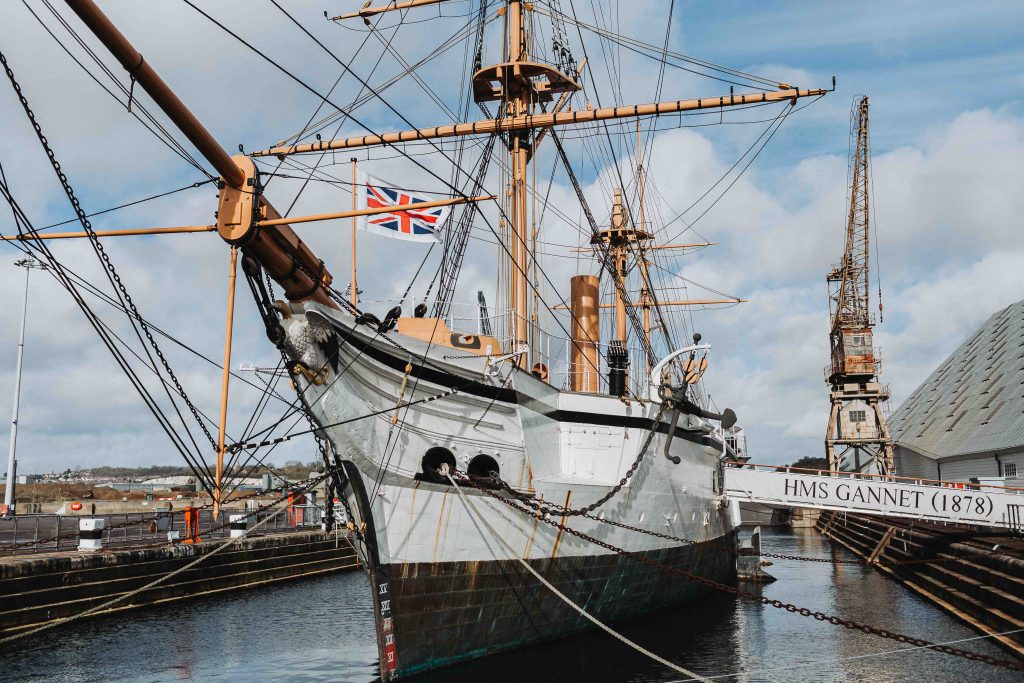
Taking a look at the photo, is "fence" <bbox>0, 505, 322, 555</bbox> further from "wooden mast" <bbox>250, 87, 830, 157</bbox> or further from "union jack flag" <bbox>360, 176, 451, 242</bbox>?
"wooden mast" <bbox>250, 87, 830, 157</bbox>

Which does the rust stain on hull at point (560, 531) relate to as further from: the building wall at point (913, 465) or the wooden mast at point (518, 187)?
the building wall at point (913, 465)

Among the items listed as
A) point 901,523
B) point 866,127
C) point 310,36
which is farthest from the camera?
point 866,127

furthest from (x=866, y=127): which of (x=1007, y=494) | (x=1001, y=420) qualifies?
(x=1007, y=494)

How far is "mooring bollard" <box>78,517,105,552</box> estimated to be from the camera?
19.0m

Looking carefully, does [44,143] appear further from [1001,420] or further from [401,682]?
[1001,420]

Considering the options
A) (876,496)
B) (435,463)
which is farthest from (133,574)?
(876,496)

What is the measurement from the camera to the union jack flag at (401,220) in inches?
528

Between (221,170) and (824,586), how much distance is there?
72.1 feet

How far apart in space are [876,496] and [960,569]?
2.93m

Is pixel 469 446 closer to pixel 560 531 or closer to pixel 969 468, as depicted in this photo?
→ pixel 560 531

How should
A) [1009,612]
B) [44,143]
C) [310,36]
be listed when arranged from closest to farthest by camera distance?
[44,143]
[310,36]
[1009,612]

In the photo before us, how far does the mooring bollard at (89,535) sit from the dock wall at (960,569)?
59.3 feet

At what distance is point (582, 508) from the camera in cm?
1495

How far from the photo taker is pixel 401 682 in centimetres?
1233
